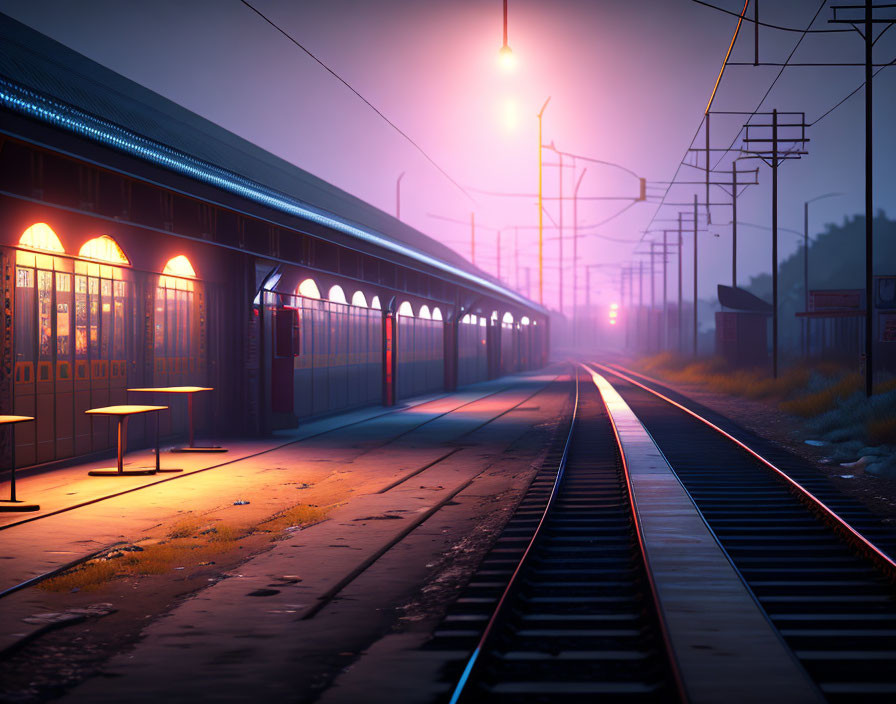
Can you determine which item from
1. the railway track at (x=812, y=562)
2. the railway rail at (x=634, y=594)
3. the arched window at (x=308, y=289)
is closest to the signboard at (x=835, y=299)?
the arched window at (x=308, y=289)

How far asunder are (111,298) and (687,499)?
32.1 feet

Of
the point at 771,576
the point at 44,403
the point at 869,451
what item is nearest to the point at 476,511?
the point at 771,576

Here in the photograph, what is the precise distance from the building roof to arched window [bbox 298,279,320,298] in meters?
1.98

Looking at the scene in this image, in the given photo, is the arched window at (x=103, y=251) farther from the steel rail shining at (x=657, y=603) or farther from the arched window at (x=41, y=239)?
the steel rail shining at (x=657, y=603)

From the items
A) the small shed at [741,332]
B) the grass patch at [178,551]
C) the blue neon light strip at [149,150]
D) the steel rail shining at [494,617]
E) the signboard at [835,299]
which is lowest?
the grass patch at [178,551]

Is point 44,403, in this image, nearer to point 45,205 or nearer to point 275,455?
point 45,205

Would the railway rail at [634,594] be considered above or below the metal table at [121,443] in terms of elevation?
below

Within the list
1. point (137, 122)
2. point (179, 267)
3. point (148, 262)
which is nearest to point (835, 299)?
point (179, 267)

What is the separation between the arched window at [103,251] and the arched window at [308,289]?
284 inches

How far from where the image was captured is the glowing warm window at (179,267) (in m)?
16.7

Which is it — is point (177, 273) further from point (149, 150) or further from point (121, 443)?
point (149, 150)

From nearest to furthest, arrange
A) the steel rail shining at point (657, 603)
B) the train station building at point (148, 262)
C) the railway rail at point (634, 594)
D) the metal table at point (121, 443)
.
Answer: the steel rail shining at point (657, 603) < the railway rail at point (634, 594) < the train station building at point (148, 262) < the metal table at point (121, 443)

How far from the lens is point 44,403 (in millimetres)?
13094

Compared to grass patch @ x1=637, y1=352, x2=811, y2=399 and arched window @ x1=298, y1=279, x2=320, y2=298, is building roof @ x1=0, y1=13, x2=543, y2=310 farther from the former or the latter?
grass patch @ x1=637, y1=352, x2=811, y2=399
